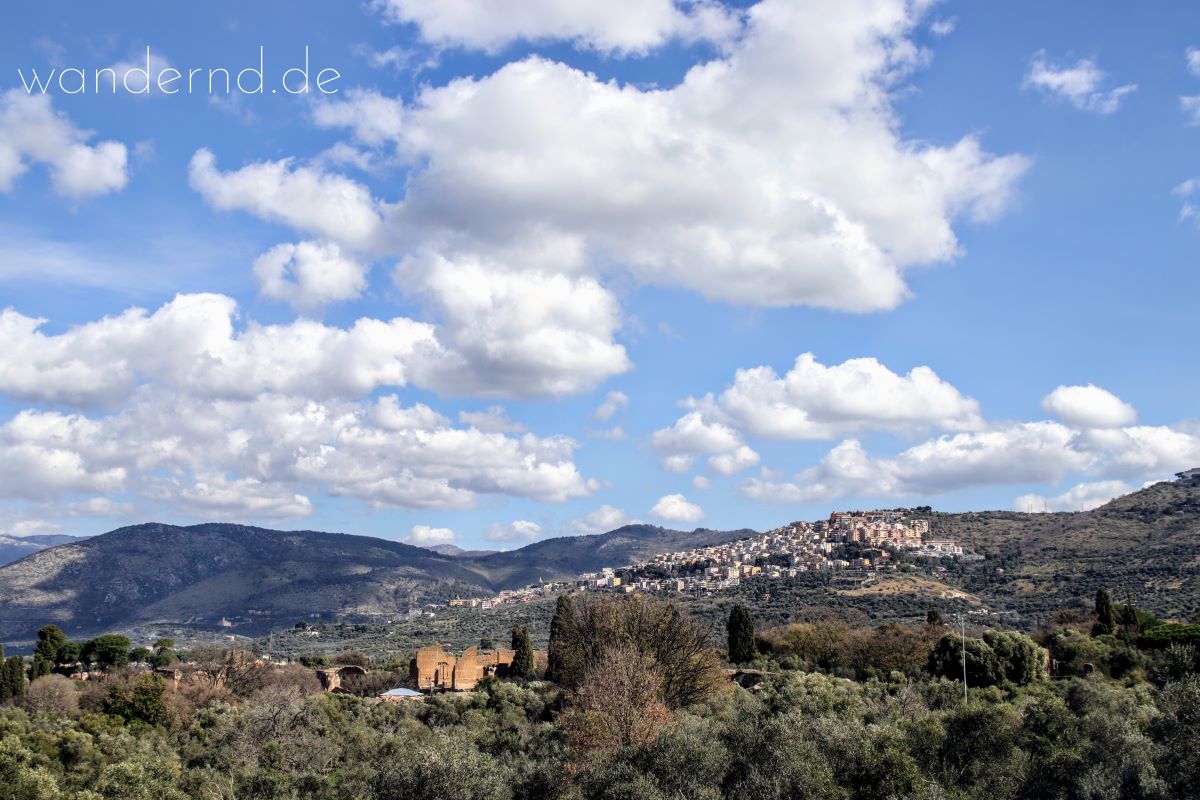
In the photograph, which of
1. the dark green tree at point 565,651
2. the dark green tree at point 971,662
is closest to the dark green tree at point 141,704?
the dark green tree at point 565,651

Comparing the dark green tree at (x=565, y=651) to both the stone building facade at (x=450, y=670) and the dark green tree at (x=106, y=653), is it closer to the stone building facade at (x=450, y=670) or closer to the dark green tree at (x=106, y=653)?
the stone building facade at (x=450, y=670)

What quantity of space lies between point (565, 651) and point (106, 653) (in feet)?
147

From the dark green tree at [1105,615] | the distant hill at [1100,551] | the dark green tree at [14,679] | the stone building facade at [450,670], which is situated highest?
the distant hill at [1100,551]

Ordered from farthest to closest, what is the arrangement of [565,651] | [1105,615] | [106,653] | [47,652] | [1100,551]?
[1100,551]
[106,653]
[47,652]
[1105,615]
[565,651]

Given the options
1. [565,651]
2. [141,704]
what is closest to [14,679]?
[141,704]

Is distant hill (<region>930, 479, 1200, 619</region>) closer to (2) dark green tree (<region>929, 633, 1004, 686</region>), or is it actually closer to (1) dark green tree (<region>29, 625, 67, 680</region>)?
(2) dark green tree (<region>929, 633, 1004, 686</region>)

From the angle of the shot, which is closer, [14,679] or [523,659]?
[14,679]

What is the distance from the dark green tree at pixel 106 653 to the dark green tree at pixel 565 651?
38.5 meters

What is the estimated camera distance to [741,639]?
2667 inches

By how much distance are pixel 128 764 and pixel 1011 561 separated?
104578 millimetres

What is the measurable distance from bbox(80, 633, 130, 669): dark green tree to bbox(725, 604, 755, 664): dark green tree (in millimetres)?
51748

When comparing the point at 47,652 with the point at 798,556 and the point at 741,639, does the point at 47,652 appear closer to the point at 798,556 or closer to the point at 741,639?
the point at 741,639

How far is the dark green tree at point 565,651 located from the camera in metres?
57.5

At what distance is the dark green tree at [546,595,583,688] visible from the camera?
189ft
